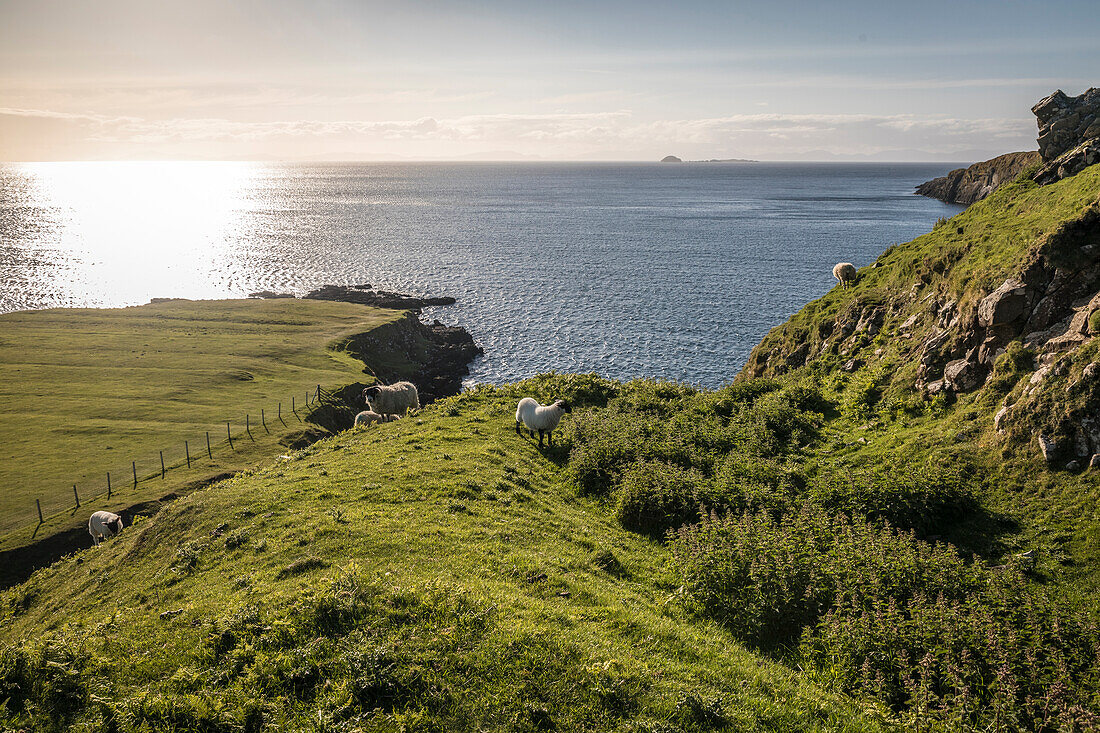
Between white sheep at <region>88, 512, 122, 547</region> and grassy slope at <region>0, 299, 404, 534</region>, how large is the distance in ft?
16.8

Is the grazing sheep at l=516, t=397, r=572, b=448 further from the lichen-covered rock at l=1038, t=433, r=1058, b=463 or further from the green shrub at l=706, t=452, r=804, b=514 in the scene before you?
the lichen-covered rock at l=1038, t=433, r=1058, b=463

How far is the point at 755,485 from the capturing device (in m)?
21.2

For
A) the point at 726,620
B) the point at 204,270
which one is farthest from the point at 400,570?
the point at 204,270

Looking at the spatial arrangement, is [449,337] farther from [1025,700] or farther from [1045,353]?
[1025,700]

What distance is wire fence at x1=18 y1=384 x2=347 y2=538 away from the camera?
38281 millimetres

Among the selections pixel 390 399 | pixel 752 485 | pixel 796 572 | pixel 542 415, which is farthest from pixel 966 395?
pixel 390 399

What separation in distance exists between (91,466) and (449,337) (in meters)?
51.4

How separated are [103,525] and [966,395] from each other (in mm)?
46450

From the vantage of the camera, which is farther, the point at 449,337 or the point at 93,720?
the point at 449,337

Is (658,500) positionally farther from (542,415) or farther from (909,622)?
(909,622)

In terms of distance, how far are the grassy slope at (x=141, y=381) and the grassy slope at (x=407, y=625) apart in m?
24.9

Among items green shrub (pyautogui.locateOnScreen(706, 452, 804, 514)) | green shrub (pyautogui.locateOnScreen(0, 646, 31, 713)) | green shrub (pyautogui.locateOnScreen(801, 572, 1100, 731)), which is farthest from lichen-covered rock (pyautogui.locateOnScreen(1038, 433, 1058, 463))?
Result: green shrub (pyautogui.locateOnScreen(0, 646, 31, 713))

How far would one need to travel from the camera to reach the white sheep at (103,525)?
32909 mm

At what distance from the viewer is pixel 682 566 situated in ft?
57.6
